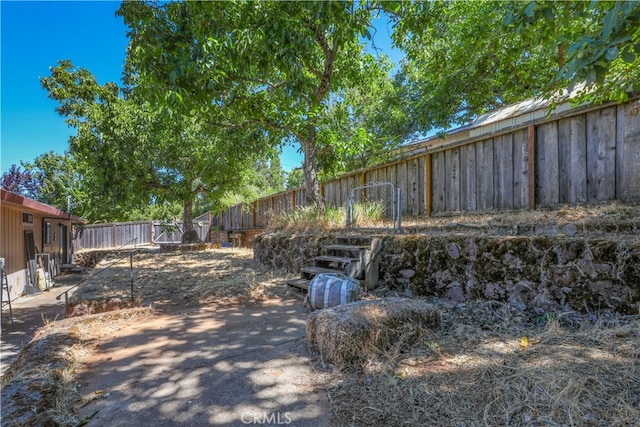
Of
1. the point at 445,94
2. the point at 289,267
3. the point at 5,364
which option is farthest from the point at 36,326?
A: the point at 445,94

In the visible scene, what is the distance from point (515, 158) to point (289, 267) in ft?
13.4

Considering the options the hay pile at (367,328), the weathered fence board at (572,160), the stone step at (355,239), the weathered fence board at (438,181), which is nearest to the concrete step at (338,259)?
the stone step at (355,239)

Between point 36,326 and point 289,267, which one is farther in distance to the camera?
point 289,267

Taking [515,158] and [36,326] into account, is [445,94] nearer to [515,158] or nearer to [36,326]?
[515,158]

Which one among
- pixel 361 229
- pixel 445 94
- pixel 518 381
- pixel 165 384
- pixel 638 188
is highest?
pixel 445 94

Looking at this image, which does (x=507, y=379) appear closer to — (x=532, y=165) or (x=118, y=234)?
(x=532, y=165)

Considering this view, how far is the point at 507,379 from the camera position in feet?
5.49

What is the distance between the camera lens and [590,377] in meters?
1.55

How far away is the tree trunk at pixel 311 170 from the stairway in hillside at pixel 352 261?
1850mm

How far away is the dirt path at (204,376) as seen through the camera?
170cm

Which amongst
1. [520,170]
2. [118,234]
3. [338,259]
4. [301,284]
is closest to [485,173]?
[520,170]

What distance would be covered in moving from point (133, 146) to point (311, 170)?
245 inches

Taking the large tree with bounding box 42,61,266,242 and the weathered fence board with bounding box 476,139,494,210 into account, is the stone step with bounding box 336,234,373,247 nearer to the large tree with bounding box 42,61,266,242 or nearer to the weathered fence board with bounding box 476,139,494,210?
the weathered fence board with bounding box 476,139,494,210

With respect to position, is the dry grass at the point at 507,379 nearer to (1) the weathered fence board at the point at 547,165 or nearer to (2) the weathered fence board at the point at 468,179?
(1) the weathered fence board at the point at 547,165
